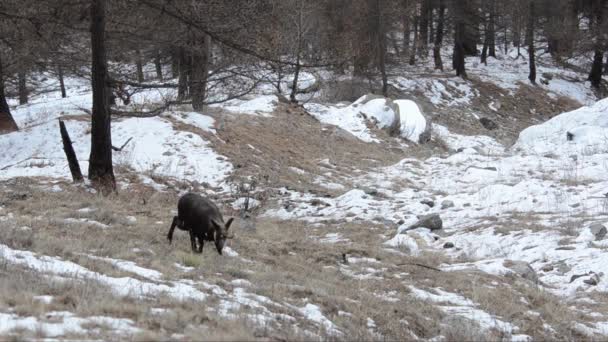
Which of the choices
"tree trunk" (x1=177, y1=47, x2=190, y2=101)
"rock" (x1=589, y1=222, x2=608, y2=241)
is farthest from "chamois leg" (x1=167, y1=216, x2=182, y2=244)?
"rock" (x1=589, y1=222, x2=608, y2=241)

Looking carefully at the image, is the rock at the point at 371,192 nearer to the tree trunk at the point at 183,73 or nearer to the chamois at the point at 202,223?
the tree trunk at the point at 183,73

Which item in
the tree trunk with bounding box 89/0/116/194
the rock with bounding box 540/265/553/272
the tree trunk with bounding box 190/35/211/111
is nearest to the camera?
the rock with bounding box 540/265/553/272

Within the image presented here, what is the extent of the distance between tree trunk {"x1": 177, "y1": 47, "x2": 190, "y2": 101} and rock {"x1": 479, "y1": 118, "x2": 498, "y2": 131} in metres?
19.1

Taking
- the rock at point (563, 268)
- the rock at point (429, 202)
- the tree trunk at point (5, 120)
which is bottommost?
the rock at point (429, 202)

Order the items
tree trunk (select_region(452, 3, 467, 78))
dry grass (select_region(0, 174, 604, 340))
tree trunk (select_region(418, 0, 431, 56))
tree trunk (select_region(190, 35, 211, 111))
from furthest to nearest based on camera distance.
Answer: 1. tree trunk (select_region(418, 0, 431, 56))
2. tree trunk (select_region(452, 3, 467, 78))
3. tree trunk (select_region(190, 35, 211, 111))
4. dry grass (select_region(0, 174, 604, 340))

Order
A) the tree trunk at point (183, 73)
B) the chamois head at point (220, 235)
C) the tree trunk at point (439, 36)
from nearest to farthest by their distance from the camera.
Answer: the chamois head at point (220, 235)
the tree trunk at point (183, 73)
the tree trunk at point (439, 36)

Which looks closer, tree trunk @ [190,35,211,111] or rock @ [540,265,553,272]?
rock @ [540,265,553,272]

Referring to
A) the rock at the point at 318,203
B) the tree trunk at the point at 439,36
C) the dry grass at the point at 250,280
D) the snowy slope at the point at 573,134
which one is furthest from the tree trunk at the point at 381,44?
the dry grass at the point at 250,280

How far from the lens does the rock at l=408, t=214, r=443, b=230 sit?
37.8 ft

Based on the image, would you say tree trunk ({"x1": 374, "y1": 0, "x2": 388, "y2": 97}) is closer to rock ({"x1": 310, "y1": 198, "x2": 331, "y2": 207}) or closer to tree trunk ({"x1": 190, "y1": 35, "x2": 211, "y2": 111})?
tree trunk ({"x1": 190, "y1": 35, "x2": 211, "y2": 111})

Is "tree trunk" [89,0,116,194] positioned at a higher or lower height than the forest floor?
higher

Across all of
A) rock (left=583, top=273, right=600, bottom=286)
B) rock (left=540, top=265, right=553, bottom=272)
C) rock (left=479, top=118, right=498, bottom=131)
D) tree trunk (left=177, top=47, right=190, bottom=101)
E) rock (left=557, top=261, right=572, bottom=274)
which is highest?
tree trunk (left=177, top=47, right=190, bottom=101)

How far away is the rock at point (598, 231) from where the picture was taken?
9.36 metres

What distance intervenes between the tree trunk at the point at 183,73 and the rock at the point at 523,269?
20.9 ft
